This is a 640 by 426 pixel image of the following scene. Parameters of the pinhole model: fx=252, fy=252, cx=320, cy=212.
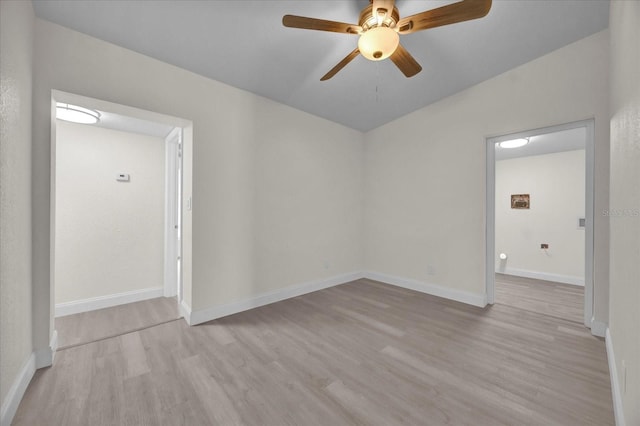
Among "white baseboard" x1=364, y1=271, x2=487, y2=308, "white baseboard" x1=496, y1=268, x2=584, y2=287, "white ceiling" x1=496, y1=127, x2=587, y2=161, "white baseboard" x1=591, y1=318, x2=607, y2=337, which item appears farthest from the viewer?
"white baseboard" x1=496, y1=268, x2=584, y2=287

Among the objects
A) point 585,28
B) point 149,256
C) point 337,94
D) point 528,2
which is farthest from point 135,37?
point 585,28

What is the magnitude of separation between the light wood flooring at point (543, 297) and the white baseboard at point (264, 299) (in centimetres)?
214

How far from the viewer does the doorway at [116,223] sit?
279 cm

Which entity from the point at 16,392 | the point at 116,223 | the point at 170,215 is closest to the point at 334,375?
the point at 16,392

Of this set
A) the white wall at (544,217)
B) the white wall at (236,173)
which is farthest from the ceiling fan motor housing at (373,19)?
the white wall at (544,217)

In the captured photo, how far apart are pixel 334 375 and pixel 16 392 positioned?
6.18ft

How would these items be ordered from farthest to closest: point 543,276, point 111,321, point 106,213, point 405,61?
point 543,276
point 106,213
point 111,321
point 405,61

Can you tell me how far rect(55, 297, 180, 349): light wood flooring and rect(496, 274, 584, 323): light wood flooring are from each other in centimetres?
410

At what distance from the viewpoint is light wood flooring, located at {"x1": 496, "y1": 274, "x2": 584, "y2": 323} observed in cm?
284

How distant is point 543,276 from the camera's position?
13.9 ft

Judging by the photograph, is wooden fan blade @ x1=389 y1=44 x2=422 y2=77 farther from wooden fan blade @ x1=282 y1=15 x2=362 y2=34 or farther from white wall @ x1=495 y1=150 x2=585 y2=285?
white wall @ x1=495 y1=150 x2=585 y2=285

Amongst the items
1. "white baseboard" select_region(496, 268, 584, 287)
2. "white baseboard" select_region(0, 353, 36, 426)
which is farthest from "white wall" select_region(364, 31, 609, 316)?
"white baseboard" select_region(0, 353, 36, 426)

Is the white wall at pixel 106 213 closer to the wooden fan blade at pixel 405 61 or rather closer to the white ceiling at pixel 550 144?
the wooden fan blade at pixel 405 61

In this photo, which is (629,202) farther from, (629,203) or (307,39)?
(307,39)
